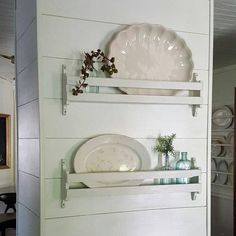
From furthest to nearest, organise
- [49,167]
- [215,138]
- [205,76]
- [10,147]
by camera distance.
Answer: [10,147], [215,138], [205,76], [49,167]

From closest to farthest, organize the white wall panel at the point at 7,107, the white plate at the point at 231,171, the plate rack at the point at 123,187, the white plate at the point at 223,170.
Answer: the plate rack at the point at 123,187
the white plate at the point at 231,171
the white plate at the point at 223,170
the white wall panel at the point at 7,107

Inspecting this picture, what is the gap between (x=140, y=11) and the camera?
5.42ft

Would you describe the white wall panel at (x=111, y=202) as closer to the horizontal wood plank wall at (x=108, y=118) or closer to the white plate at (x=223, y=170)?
the horizontal wood plank wall at (x=108, y=118)

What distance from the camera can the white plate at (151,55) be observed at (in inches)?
62.6

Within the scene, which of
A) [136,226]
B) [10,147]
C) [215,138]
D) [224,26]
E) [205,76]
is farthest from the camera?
[10,147]

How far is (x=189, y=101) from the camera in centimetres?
166

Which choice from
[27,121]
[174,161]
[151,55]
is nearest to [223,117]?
[174,161]

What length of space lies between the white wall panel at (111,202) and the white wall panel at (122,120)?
0.78 ft

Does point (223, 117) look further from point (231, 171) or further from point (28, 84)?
point (28, 84)

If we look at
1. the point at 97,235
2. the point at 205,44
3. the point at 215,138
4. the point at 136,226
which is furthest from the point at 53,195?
the point at 215,138

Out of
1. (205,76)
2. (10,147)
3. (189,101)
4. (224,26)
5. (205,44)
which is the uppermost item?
(224,26)

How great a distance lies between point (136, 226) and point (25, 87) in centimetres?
88

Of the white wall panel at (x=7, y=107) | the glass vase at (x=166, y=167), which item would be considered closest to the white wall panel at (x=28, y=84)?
the glass vase at (x=166, y=167)

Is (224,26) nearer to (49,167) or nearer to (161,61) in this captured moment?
(161,61)
